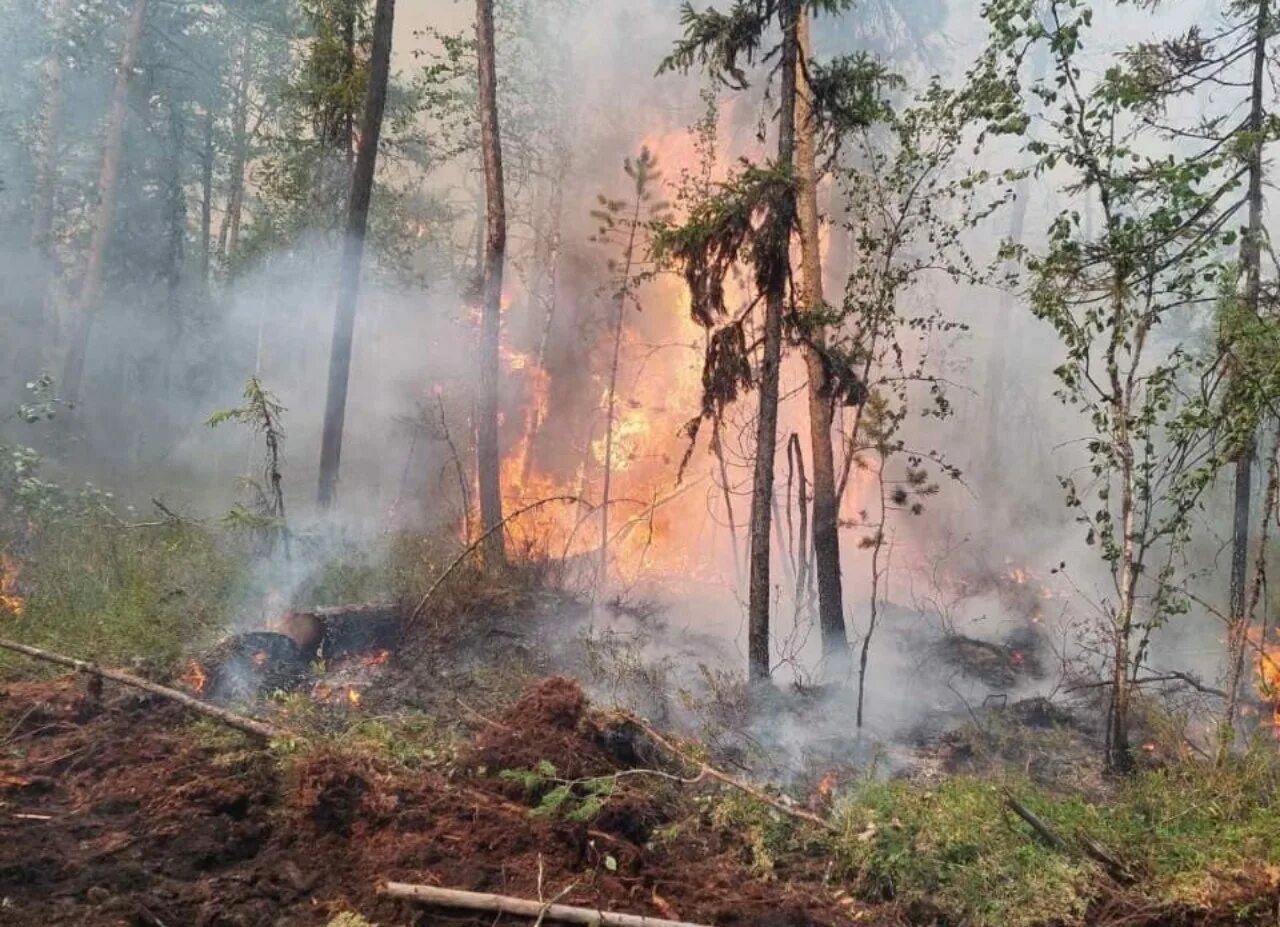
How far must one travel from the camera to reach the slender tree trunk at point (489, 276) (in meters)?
12.6

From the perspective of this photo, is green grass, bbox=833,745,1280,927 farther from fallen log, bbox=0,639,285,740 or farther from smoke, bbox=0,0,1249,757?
smoke, bbox=0,0,1249,757

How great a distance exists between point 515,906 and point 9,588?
794cm

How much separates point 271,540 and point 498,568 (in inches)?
117

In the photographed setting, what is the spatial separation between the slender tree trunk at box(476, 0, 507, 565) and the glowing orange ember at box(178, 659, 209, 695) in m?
5.32

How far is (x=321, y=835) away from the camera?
481 centimetres

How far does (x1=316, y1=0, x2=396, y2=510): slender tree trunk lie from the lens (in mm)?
12648

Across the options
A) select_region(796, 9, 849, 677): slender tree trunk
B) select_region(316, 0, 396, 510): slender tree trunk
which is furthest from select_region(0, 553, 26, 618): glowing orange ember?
select_region(796, 9, 849, 677): slender tree trunk

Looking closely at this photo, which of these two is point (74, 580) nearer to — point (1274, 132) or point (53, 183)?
point (1274, 132)

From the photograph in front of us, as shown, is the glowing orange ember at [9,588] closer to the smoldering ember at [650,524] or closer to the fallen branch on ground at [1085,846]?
the smoldering ember at [650,524]

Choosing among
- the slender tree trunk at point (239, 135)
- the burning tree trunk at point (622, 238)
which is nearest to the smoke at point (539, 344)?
the burning tree trunk at point (622, 238)

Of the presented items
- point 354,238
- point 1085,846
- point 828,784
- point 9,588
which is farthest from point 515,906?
point 354,238

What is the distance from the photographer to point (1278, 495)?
6953 millimetres

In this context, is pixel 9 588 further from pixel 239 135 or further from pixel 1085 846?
pixel 239 135

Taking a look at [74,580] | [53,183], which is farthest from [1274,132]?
[53,183]
